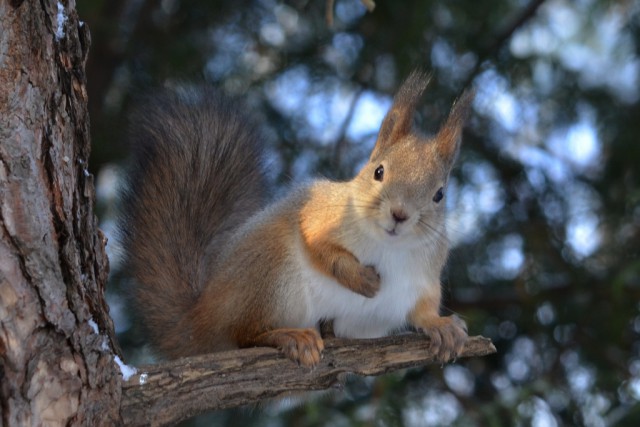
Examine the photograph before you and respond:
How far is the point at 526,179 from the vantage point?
3098 millimetres

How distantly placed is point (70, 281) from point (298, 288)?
1.97 ft

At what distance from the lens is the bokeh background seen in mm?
2889

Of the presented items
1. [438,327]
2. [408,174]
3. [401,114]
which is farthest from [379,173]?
[438,327]

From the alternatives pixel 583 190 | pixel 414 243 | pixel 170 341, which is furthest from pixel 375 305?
pixel 583 190

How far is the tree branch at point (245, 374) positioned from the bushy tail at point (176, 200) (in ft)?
1.49

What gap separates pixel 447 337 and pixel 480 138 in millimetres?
1338

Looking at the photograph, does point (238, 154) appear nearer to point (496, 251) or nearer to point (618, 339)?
point (496, 251)

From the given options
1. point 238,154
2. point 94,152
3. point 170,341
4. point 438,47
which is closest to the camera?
point 170,341

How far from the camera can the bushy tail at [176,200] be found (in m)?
2.12

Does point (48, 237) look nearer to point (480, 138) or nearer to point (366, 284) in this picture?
point (366, 284)

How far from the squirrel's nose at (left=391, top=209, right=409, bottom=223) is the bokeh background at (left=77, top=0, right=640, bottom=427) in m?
1.02

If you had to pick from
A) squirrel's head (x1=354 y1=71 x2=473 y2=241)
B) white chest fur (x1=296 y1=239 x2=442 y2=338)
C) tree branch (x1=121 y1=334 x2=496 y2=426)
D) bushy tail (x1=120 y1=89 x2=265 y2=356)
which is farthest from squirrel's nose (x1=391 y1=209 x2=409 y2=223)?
bushy tail (x1=120 y1=89 x2=265 y2=356)

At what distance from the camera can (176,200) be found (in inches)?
85.6

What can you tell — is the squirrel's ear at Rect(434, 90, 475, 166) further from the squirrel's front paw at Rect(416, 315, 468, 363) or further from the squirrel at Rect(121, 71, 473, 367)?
the squirrel's front paw at Rect(416, 315, 468, 363)
